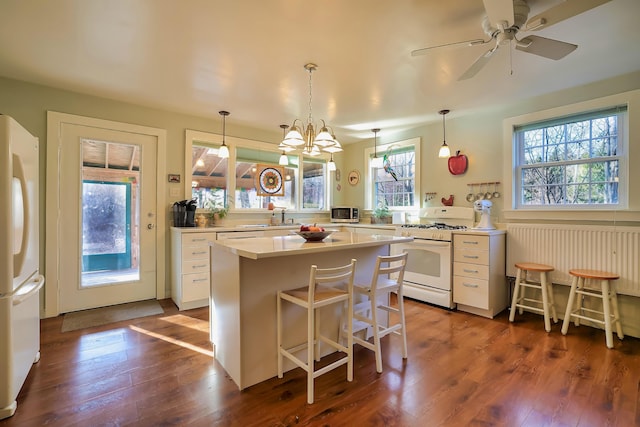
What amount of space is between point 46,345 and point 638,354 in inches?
186

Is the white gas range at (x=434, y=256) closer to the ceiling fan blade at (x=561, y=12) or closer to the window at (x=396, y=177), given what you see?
the window at (x=396, y=177)

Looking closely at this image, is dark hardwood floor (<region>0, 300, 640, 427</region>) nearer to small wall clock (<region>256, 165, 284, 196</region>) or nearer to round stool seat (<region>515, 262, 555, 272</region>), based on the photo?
round stool seat (<region>515, 262, 555, 272</region>)

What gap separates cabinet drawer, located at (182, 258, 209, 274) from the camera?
3384 millimetres

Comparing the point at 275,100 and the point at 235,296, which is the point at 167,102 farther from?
the point at 235,296

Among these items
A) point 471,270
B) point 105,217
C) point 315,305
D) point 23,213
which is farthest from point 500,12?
point 105,217

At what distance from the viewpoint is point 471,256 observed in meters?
3.26

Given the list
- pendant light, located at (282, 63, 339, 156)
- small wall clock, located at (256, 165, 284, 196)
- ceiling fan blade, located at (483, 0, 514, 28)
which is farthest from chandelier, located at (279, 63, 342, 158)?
small wall clock, located at (256, 165, 284, 196)

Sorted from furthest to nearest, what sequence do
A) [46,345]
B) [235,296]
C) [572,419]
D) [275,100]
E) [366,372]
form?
[275,100] < [46,345] < [366,372] < [235,296] < [572,419]

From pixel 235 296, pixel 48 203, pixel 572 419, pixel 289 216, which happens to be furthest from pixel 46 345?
pixel 572 419

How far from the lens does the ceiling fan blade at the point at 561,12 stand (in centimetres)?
142

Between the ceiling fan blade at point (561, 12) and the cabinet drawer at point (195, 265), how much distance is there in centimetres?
350

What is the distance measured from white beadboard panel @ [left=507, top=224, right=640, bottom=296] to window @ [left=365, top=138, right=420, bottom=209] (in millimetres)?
1420

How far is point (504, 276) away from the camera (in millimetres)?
3422

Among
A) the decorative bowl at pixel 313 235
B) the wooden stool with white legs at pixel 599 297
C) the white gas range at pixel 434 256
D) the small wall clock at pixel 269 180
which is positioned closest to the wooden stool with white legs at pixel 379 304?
the decorative bowl at pixel 313 235
